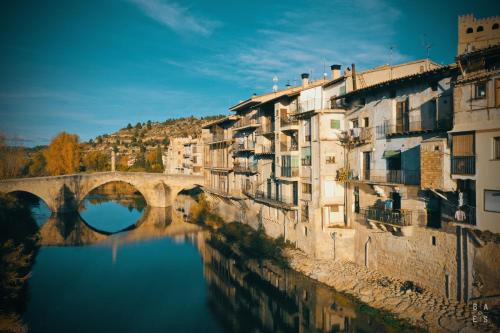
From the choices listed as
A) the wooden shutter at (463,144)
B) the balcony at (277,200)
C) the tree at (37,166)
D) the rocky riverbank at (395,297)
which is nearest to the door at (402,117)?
the wooden shutter at (463,144)

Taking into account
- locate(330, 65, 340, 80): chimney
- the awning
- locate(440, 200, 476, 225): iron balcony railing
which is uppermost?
locate(330, 65, 340, 80): chimney

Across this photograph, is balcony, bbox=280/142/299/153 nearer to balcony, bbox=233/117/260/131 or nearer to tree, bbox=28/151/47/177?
balcony, bbox=233/117/260/131

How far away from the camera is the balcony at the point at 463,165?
50.0 ft

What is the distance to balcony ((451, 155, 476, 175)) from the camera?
15250 millimetres

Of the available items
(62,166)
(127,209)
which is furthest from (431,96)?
(62,166)

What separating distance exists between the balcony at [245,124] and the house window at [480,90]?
20.8m

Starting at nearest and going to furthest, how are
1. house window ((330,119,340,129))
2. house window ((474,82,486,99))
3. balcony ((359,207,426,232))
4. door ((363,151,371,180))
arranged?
house window ((474,82,486,99)) < balcony ((359,207,426,232)) < door ((363,151,371,180)) < house window ((330,119,340,129))

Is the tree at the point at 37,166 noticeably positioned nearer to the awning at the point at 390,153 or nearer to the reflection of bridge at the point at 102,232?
the reflection of bridge at the point at 102,232

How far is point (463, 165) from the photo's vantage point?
15633 mm

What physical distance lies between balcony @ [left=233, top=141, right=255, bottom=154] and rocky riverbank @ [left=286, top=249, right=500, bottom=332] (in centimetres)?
1381

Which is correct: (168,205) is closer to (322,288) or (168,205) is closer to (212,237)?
(212,237)

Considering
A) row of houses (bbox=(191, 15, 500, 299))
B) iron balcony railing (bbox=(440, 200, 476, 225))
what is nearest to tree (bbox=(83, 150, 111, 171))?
row of houses (bbox=(191, 15, 500, 299))

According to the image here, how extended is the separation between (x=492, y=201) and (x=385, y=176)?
662 centimetres

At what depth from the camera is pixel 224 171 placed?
4206 centimetres
